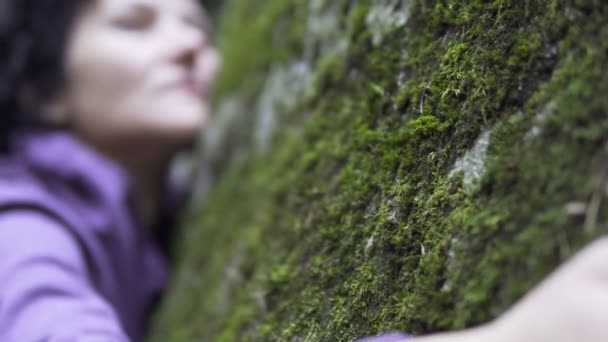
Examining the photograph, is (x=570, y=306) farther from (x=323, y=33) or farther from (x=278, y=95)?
(x=278, y=95)

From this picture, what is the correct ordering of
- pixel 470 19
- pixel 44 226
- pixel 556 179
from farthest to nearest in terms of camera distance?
pixel 44 226 < pixel 470 19 < pixel 556 179

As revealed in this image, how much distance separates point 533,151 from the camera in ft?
2.17

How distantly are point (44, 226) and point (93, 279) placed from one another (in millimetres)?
252

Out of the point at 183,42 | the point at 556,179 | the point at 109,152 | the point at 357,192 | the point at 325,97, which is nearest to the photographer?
the point at 556,179

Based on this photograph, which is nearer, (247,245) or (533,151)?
(533,151)

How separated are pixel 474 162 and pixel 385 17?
0.43 m

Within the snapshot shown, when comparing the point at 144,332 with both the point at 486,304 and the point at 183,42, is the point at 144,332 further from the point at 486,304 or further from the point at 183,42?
the point at 486,304

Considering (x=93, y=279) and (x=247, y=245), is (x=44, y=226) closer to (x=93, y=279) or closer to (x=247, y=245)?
(x=93, y=279)

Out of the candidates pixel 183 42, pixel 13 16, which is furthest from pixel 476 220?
pixel 13 16

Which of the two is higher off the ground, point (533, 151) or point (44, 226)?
point (44, 226)

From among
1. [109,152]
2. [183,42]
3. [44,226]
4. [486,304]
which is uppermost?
[183,42]

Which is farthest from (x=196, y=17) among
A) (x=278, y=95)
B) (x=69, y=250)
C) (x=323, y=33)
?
(x=69, y=250)

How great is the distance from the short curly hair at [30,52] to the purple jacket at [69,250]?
206mm

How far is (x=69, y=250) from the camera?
1284 millimetres
